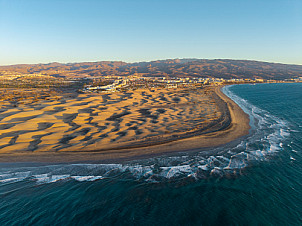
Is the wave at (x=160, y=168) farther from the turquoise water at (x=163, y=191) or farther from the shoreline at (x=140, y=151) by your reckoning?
the shoreline at (x=140, y=151)

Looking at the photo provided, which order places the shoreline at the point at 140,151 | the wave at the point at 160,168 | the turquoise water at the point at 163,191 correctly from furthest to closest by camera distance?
the shoreline at the point at 140,151
the wave at the point at 160,168
the turquoise water at the point at 163,191

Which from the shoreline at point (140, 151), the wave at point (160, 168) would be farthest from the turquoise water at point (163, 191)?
the shoreline at point (140, 151)

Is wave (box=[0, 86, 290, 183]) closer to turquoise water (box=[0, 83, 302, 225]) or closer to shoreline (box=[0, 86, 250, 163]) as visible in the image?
turquoise water (box=[0, 83, 302, 225])

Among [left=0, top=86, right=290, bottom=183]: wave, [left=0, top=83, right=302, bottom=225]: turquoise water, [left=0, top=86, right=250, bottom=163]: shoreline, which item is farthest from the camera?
[left=0, top=86, right=250, bottom=163]: shoreline

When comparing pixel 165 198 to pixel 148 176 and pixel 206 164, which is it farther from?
pixel 206 164

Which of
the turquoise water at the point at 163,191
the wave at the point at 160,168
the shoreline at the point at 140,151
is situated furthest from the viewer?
the shoreline at the point at 140,151

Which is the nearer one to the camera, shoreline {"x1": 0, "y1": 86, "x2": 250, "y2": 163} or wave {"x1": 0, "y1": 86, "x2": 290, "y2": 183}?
wave {"x1": 0, "y1": 86, "x2": 290, "y2": 183}

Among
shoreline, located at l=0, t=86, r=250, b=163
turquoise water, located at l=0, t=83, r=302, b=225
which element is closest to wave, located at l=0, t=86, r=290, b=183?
turquoise water, located at l=0, t=83, r=302, b=225

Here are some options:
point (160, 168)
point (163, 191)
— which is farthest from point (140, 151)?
point (163, 191)
